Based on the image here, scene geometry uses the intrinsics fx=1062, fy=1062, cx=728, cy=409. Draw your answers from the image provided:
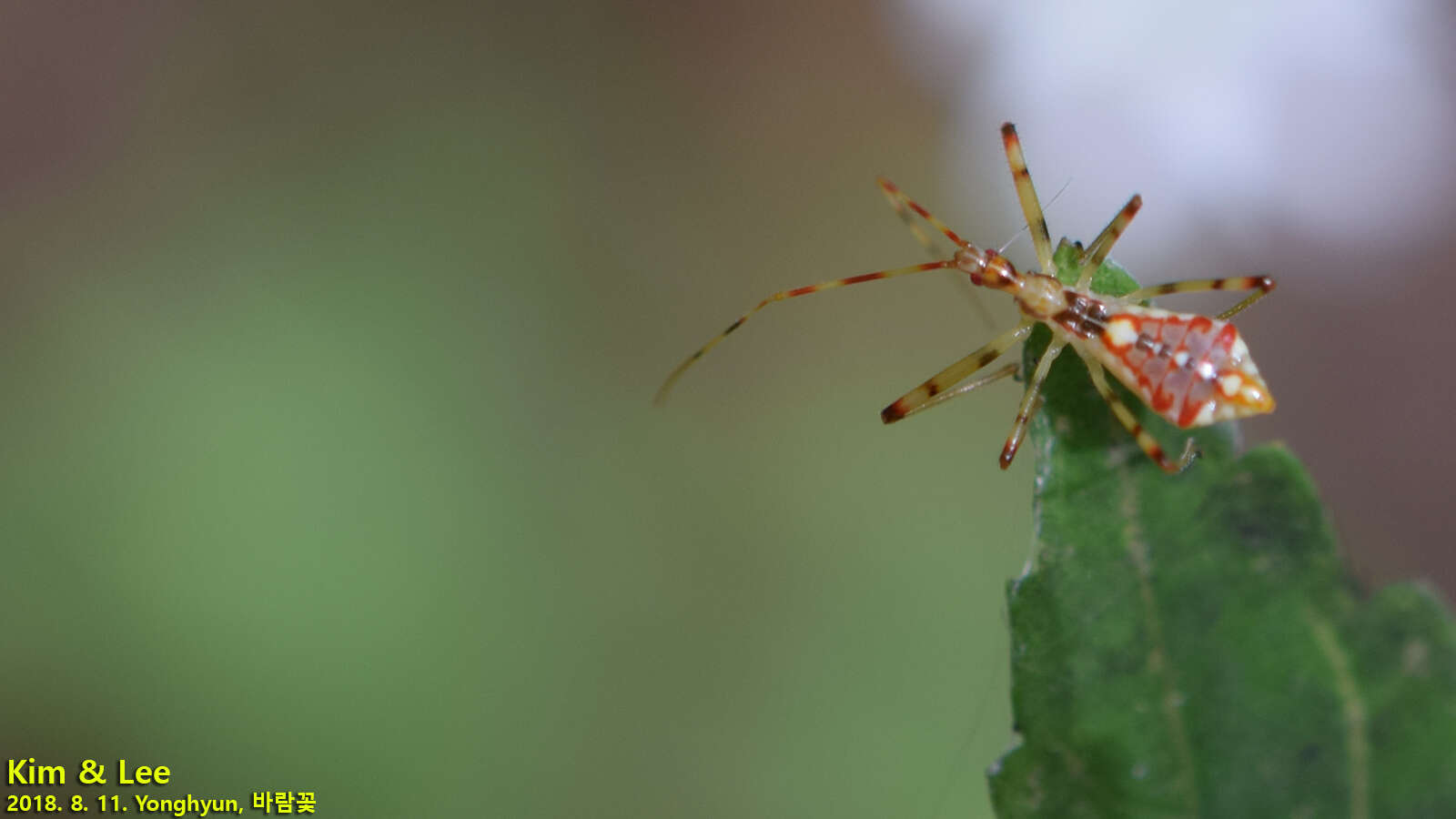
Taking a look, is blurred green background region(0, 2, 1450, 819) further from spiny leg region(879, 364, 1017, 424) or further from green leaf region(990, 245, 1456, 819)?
green leaf region(990, 245, 1456, 819)

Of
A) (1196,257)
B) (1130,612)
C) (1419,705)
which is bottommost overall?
(1419,705)

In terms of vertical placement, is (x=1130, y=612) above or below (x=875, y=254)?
below

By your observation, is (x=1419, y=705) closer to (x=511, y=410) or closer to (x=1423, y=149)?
(x=511, y=410)

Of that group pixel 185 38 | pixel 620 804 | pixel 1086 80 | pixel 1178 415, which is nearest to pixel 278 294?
pixel 185 38

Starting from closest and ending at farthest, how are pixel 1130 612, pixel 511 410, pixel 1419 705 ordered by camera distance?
1. pixel 1419 705
2. pixel 1130 612
3. pixel 511 410

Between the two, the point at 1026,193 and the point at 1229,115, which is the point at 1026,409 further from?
the point at 1229,115

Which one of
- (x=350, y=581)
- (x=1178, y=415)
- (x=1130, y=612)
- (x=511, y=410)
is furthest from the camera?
(x=511, y=410)

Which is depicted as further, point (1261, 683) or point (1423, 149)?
point (1423, 149)
